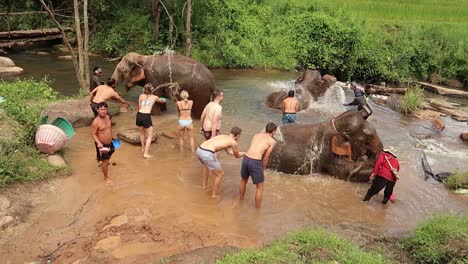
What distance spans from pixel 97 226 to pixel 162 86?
5.40 meters

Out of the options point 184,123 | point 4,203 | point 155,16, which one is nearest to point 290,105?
point 184,123

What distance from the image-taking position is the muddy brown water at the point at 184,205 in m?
6.38

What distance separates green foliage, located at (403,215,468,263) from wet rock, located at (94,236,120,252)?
4.07 metres

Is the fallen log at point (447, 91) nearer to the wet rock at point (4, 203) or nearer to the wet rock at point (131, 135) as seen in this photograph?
the wet rock at point (131, 135)

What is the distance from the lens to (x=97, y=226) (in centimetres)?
671

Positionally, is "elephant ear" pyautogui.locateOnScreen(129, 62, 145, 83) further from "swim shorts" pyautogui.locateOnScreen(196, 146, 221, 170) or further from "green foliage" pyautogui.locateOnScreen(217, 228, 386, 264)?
"green foliage" pyautogui.locateOnScreen(217, 228, 386, 264)

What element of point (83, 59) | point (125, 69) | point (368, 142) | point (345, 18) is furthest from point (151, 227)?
point (345, 18)

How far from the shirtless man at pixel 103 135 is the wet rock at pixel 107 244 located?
192 cm

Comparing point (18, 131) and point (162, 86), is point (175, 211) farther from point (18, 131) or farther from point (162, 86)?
point (162, 86)

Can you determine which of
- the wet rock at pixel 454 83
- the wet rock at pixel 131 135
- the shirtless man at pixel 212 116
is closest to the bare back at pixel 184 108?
the shirtless man at pixel 212 116

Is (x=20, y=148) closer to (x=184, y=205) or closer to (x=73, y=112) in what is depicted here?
(x=73, y=112)

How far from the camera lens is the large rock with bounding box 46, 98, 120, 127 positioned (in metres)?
10.5

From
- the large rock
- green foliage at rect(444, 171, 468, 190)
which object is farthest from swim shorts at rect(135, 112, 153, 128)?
green foliage at rect(444, 171, 468, 190)

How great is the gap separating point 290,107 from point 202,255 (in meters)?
5.68
